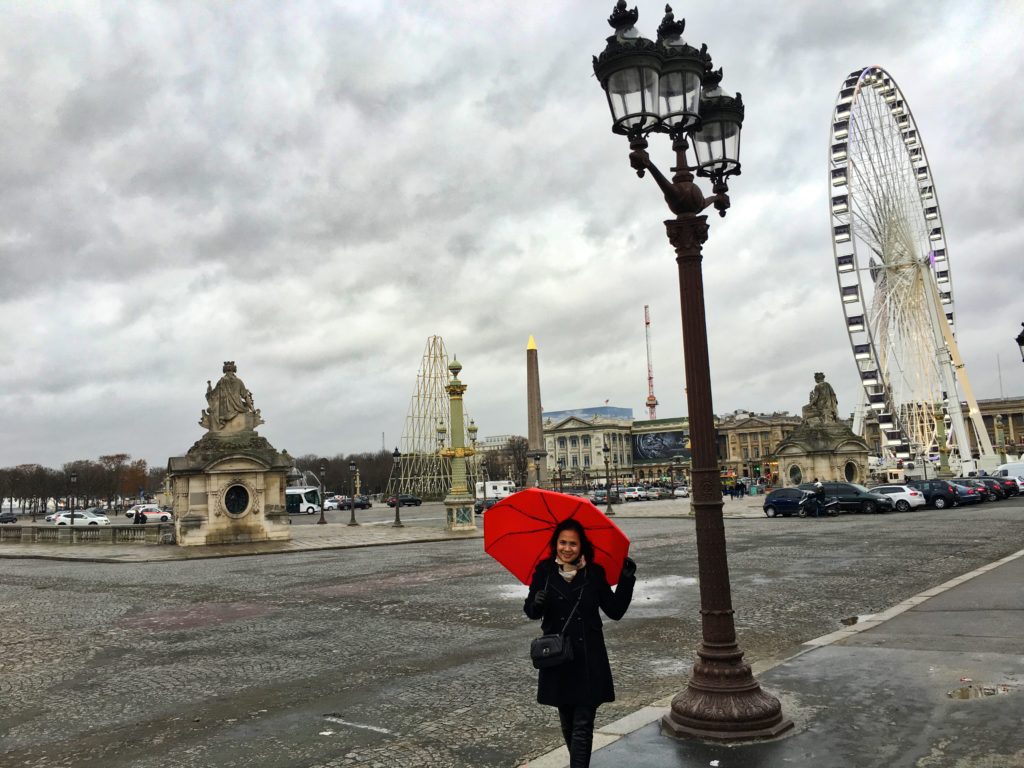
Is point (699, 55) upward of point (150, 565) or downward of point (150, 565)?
upward

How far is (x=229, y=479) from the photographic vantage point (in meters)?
31.6

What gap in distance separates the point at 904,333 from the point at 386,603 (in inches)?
2168

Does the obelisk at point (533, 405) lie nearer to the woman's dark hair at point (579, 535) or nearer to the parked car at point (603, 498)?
the parked car at point (603, 498)

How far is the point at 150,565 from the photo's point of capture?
2472 centimetres

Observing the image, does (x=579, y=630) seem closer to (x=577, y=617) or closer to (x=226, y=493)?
(x=577, y=617)

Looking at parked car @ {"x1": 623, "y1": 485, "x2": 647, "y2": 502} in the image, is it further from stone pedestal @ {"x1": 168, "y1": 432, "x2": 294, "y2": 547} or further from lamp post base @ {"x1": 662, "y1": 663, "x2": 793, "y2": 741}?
lamp post base @ {"x1": 662, "y1": 663, "x2": 793, "y2": 741}

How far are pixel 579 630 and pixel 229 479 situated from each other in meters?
29.1

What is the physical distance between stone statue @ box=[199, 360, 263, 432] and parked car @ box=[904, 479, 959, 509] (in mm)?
30602

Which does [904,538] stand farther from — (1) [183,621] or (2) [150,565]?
(2) [150,565]

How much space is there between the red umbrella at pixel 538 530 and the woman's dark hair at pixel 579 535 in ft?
0.10

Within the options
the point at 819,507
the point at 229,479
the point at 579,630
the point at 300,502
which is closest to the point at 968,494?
the point at 819,507

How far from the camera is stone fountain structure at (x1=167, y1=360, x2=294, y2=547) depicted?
31203 mm

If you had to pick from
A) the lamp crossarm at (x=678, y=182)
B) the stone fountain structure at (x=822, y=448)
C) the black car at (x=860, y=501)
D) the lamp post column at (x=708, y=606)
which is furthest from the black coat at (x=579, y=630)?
the stone fountain structure at (x=822, y=448)

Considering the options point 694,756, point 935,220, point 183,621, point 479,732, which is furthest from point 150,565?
point 935,220
